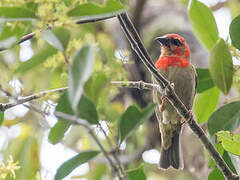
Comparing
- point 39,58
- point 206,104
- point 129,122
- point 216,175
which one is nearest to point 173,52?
point 206,104

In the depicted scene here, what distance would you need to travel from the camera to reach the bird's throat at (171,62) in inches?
135

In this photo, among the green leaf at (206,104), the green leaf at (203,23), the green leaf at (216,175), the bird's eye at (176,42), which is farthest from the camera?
the bird's eye at (176,42)

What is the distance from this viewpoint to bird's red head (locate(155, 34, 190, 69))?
346cm

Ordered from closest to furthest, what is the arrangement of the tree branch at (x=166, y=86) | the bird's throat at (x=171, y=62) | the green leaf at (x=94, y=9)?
the green leaf at (x=94, y=9)
the tree branch at (x=166, y=86)
the bird's throat at (x=171, y=62)

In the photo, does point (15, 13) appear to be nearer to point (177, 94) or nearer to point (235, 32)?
point (235, 32)

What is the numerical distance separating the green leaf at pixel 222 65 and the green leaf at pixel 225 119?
0.09m

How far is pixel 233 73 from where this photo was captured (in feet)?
6.55

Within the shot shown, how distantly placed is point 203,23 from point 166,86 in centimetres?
58

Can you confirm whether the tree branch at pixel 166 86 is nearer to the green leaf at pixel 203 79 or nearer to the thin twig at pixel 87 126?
the green leaf at pixel 203 79

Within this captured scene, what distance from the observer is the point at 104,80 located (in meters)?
1.31

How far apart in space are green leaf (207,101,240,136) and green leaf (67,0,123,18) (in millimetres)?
898

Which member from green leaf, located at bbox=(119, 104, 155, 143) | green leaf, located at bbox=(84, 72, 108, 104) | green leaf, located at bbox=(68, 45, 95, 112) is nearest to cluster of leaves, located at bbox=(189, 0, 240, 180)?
green leaf, located at bbox=(119, 104, 155, 143)

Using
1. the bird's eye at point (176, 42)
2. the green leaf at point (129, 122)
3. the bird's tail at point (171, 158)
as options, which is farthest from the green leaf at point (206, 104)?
the bird's eye at point (176, 42)

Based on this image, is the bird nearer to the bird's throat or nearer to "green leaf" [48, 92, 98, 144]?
the bird's throat
